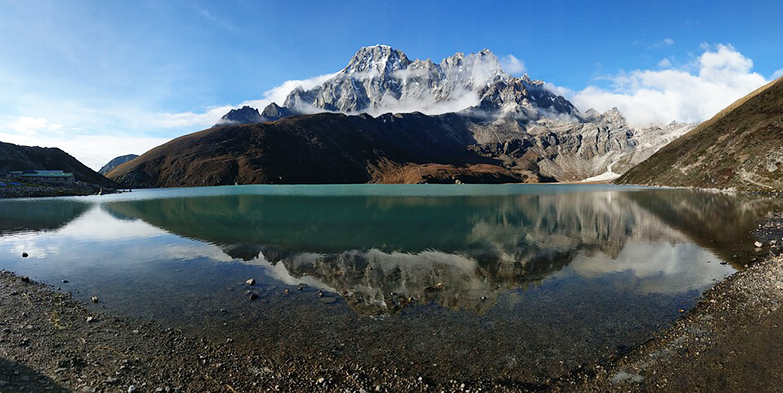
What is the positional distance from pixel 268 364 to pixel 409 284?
12785 mm

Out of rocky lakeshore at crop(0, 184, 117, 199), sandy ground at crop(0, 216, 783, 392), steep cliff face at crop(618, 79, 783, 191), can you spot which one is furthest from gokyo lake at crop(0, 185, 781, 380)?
steep cliff face at crop(618, 79, 783, 191)

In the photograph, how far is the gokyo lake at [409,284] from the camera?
50.9 ft

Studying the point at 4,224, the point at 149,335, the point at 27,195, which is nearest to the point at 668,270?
the point at 149,335

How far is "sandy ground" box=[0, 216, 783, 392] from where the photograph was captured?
12.2 meters

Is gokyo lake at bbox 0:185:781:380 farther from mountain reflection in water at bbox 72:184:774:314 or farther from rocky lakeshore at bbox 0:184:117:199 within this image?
rocky lakeshore at bbox 0:184:117:199

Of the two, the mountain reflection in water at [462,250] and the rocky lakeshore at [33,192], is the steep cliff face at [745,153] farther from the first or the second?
the rocky lakeshore at [33,192]

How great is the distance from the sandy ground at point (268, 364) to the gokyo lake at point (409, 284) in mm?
828

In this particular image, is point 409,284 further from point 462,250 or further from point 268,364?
point 462,250

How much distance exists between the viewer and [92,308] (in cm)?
1980

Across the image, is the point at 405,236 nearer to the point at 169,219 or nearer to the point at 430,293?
the point at 430,293

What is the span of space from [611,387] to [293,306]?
15505 millimetres

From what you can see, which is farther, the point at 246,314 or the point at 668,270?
the point at 668,270

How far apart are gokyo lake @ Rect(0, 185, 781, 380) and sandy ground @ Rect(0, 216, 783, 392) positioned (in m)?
0.83

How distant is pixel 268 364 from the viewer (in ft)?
45.1
